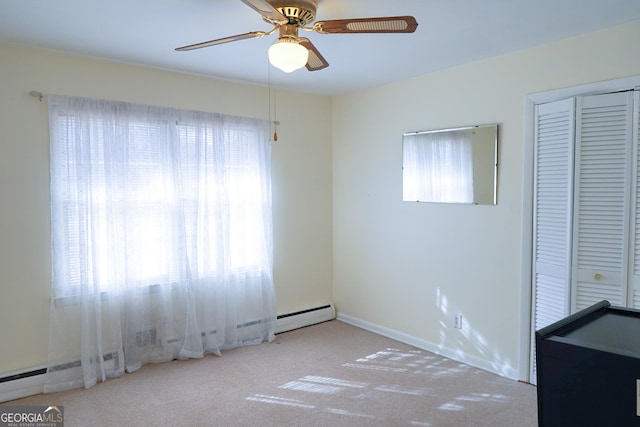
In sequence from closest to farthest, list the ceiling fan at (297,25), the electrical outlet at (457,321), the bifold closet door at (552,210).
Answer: the ceiling fan at (297,25)
the bifold closet door at (552,210)
the electrical outlet at (457,321)

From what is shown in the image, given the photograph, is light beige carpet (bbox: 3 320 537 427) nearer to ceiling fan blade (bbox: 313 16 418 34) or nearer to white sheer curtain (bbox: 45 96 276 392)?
white sheer curtain (bbox: 45 96 276 392)

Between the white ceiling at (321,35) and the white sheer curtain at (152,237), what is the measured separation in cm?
50

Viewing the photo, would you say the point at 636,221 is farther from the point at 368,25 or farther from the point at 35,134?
the point at 35,134

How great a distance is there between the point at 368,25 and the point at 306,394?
242 cm

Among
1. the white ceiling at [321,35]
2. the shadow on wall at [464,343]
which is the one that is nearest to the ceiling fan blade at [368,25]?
the white ceiling at [321,35]

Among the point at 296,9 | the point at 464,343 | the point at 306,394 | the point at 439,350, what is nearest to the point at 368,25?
the point at 296,9

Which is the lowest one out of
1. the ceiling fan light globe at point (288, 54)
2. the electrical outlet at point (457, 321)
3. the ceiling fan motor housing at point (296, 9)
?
the electrical outlet at point (457, 321)

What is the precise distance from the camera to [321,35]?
107 inches

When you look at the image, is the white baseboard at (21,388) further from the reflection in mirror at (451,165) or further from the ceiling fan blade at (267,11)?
the reflection in mirror at (451,165)

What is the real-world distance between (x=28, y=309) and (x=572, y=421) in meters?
3.37

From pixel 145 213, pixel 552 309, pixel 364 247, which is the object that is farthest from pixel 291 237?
pixel 552 309

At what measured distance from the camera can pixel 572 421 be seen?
0.86 meters

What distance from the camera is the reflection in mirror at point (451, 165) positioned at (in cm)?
331

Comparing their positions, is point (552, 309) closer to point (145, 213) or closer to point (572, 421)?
point (572, 421)
